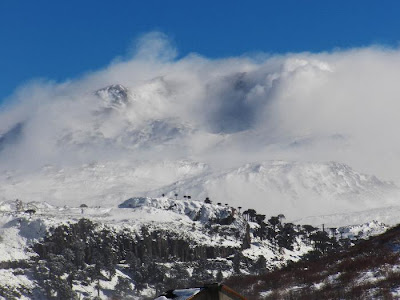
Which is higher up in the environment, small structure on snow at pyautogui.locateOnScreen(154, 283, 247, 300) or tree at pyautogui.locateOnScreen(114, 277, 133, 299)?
small structure on snow at pyautogui.locateOnScreen(154, 283, 247, 300)

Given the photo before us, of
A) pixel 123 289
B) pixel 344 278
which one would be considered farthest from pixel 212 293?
pixel 123 289

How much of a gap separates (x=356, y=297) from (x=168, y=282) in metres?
146

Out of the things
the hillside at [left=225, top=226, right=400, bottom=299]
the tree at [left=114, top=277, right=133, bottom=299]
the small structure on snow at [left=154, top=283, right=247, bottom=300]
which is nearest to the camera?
the small structure on snow at [left=154, top=283, right=247, bottom=300]

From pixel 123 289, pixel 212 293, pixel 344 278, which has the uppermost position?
pixel 212 293

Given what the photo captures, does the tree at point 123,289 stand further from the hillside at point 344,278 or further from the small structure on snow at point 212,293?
the small structure on snow at point 212,293

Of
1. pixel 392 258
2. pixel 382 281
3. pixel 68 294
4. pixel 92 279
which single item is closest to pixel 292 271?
pixel 392 258

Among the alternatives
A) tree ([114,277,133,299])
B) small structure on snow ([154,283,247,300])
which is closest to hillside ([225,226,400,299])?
small structure on snow ([154,283,247,300])

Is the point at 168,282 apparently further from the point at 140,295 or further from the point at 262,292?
the point at 262,292

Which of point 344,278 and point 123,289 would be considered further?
point 123,289

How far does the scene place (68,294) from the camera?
174 m

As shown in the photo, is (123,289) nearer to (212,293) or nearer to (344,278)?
(344,278)

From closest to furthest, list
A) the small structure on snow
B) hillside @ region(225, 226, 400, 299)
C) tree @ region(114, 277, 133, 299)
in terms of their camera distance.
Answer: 1. the small structure on snow
2. hillside @ region(225, 226, 400, 299)
3. tree @ region(114, 277, 133, 299)

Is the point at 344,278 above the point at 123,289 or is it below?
above

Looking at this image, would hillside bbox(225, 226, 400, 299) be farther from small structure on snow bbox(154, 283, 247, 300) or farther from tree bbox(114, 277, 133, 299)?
tree bbox(114, 277, 133, 299)
